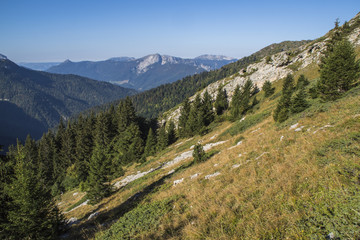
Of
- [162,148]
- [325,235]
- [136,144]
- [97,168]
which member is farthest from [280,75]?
[325,235]

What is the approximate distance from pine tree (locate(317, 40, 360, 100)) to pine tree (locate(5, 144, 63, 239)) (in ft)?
84.2

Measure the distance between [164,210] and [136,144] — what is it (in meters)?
43.5

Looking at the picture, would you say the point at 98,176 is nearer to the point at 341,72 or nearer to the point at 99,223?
the point at 99,223

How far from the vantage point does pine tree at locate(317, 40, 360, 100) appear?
16.9 meters

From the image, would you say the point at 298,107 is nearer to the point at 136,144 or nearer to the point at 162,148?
the point at 162,148

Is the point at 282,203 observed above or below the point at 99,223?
above

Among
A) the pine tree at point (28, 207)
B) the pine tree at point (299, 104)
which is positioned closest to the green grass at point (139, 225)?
the pine tree at point (28, 207)

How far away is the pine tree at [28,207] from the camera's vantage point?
8.71 metres

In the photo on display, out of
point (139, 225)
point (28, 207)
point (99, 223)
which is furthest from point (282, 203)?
point (28, 207)

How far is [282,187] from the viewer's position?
5.84 metres

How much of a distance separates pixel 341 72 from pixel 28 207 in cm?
2765

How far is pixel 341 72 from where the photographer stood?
672 inches

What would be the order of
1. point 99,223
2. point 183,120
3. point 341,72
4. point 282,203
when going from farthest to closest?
point 183,120, point 341,72, point 99,223, point 282,203

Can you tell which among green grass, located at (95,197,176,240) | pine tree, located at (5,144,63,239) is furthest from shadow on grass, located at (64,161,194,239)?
green grass, located at (95,197,176,240)
